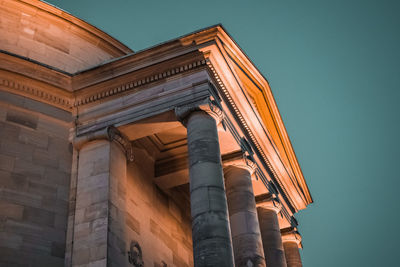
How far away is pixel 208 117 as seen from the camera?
76.3 feet

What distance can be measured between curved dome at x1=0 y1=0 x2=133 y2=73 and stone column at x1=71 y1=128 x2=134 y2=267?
20.0 ft

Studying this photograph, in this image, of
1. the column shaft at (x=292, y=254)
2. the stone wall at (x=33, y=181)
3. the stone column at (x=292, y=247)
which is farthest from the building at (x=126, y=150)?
the column shaft at (x=292, y=254)

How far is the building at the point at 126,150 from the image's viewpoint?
68.8ft

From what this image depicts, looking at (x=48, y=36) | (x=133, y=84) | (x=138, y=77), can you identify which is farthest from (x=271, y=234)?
(x=48, y=36)

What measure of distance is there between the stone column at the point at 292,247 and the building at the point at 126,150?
11.9ft

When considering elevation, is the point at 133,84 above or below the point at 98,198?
above

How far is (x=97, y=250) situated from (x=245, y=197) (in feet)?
28.4

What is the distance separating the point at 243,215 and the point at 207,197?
5.78 m

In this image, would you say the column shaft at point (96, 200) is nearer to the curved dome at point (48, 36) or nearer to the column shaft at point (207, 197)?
the column shaft at point (207, 197)

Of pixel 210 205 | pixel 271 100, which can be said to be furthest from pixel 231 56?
pixel 210 205

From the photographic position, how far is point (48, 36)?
93.9 ft

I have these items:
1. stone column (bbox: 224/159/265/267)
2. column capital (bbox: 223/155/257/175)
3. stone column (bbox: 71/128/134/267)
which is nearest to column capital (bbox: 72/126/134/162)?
stone column (bbox: 71/128/134/267)

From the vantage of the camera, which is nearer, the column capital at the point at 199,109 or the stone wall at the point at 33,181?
the stone wall at the point at 33,181

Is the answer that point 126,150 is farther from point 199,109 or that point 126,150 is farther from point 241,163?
point 241,163
